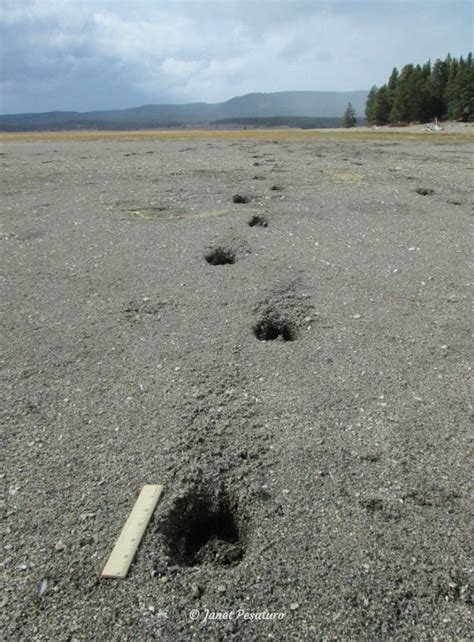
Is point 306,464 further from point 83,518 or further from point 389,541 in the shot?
point 83,518

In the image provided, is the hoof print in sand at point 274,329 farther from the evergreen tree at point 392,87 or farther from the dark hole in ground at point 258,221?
the evergreen tree at point 392,87

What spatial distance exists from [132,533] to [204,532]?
550 mm

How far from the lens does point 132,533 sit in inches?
121

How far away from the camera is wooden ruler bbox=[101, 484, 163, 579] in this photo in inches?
112

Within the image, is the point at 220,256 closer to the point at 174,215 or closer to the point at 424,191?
the point at 174,215

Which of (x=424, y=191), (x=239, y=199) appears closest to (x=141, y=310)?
(x=239, y=199)

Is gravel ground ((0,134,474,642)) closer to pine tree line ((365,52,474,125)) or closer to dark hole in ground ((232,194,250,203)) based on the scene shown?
dark hole in ground ((232,194,250,203))

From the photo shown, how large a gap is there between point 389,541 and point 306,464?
2.78 feet

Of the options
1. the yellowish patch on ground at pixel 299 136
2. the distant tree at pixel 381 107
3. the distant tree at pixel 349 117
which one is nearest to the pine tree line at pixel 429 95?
the distant tree at pixel 381 107

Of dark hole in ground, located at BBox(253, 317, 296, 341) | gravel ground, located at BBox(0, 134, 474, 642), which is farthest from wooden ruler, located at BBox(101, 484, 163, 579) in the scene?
dark hole in ground, located at BBox(253, 317, 296, 341)

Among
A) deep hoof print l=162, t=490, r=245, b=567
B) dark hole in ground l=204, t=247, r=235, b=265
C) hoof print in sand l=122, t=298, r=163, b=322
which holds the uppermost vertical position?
dark hole in ground l=204, t=247, r=235, b=265

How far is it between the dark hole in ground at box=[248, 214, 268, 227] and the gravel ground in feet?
3.22

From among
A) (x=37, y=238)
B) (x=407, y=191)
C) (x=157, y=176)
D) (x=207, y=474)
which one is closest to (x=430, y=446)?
(x=207, y=474)

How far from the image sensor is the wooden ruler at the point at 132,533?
284 cm
